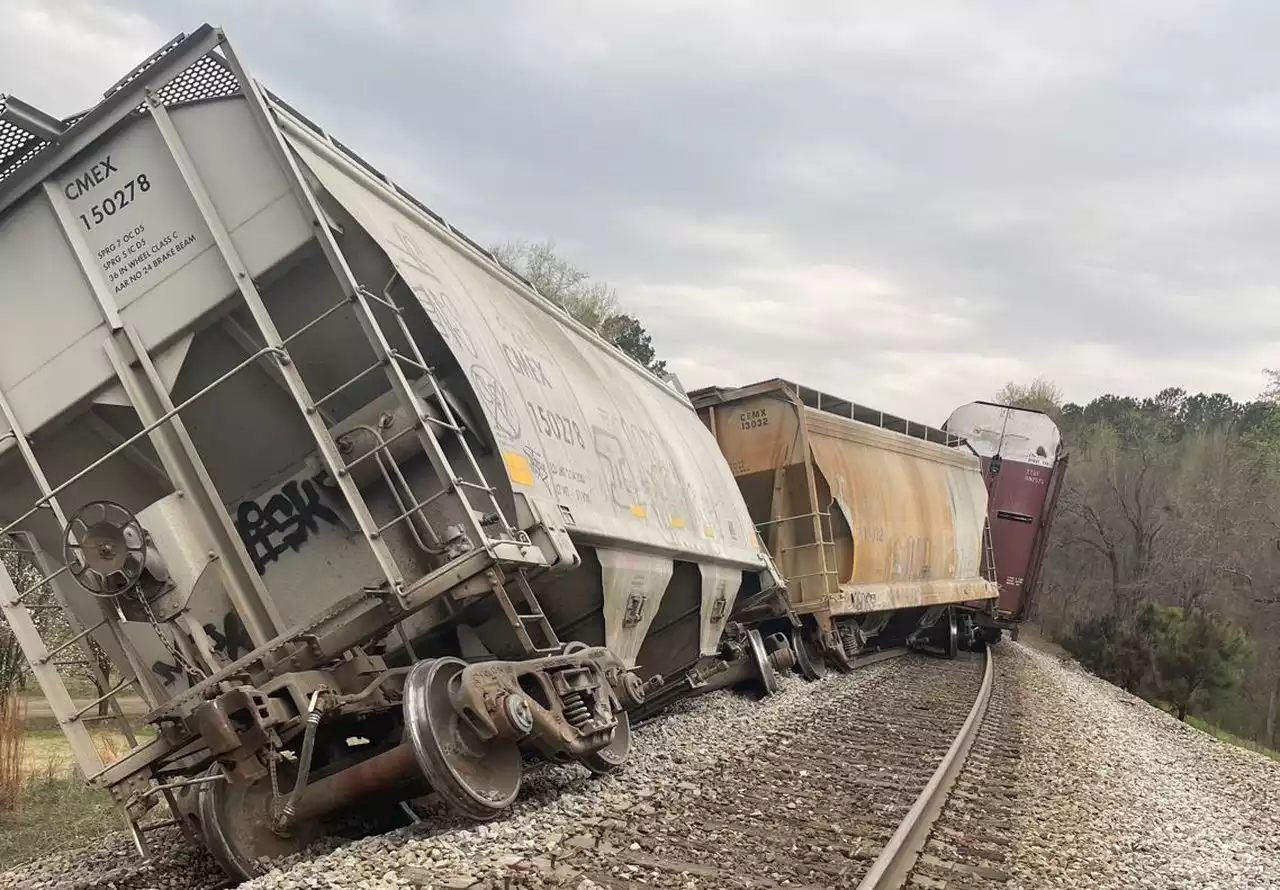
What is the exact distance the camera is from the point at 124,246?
4.91 meters

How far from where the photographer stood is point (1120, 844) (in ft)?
18.1

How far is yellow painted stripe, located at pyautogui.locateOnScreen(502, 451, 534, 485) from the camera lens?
5.09 m

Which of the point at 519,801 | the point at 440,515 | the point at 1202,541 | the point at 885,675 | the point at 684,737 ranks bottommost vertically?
the point at 1202,541

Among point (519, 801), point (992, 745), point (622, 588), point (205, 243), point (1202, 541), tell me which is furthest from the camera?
point (1202, 541)

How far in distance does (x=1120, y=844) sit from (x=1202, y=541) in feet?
141

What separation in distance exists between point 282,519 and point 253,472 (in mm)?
287

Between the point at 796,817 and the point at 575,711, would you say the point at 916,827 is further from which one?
the point at 575,711

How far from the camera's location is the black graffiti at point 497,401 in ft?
17.0

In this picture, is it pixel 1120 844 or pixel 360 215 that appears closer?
pixel 360 215

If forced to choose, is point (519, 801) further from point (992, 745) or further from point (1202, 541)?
point (1202, 541)

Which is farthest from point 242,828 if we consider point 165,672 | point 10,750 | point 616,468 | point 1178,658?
point 1178,658

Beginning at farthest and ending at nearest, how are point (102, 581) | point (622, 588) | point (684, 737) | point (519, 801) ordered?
point (684, 737) → point (622, 588) → point (519, 801) → point (102, 581)

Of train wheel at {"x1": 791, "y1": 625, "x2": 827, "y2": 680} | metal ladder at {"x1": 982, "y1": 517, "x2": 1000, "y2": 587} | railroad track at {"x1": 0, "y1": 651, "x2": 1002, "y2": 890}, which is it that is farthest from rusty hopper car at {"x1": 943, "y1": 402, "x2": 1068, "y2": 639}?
railroad track at {"x1": 0, "y1": 651, "x2": 1002, "y2": 890}

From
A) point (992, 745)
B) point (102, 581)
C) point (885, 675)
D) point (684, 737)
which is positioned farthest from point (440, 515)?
point (885, 675)
